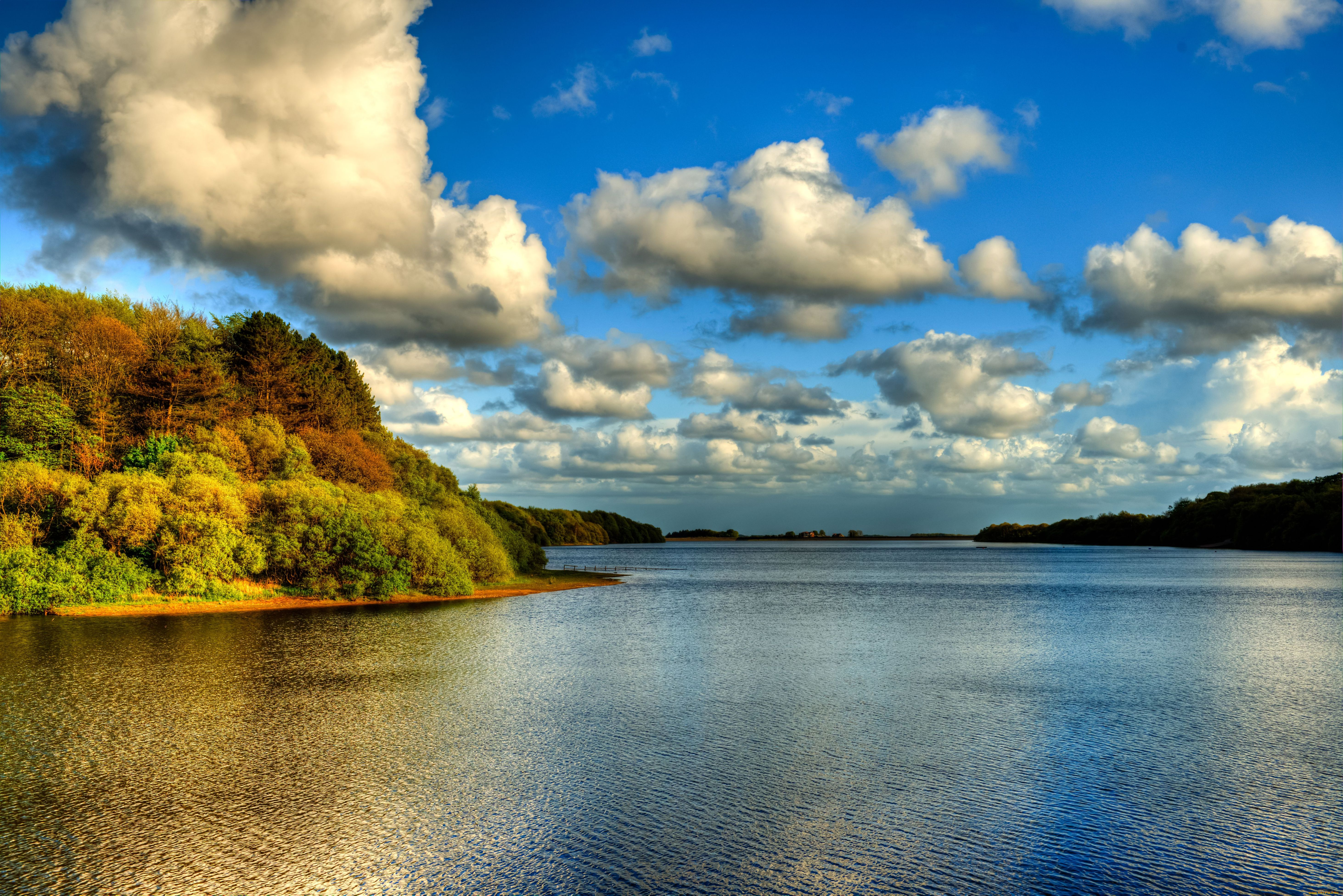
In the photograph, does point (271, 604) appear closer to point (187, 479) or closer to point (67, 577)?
point (187, 479)

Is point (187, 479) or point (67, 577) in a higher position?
point (187, 479)

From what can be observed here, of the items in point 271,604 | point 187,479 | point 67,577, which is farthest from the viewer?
point 271,604

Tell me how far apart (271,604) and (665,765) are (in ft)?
117

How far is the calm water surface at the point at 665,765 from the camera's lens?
850cm

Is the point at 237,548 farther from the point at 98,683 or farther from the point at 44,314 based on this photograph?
the point at 98,683

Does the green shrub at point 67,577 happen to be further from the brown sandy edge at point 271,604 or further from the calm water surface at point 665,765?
the calm water surface at point 665,765

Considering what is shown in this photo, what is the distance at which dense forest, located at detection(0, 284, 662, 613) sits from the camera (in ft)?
124

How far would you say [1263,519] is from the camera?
149750 mm

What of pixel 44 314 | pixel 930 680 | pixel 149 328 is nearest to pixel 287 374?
pixel 149 328

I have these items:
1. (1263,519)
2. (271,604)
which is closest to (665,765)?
(271,604)

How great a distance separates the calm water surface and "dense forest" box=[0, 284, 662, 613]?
33.8ft

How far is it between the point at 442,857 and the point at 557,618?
2826cm

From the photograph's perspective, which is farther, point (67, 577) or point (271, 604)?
point (271, 604)

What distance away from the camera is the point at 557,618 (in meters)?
36.7
